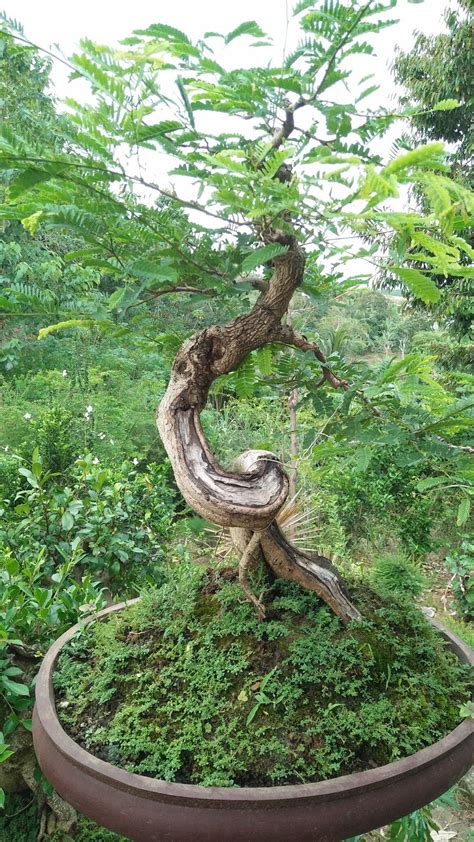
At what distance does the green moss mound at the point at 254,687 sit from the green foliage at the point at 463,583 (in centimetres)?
196

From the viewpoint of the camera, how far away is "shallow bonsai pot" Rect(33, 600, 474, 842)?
2.38ft

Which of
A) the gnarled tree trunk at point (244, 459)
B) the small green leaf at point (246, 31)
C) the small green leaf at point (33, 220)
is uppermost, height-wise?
the small green leaf at point (246, 31)

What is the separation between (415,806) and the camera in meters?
0.79

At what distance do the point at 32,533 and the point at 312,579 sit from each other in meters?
1.18

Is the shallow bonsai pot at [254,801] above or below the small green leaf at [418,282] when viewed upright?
below

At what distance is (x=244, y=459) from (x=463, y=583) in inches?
95.9

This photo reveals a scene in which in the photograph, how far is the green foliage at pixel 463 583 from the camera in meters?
2.85

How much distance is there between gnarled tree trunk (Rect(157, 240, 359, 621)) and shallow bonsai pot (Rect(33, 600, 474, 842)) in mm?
293

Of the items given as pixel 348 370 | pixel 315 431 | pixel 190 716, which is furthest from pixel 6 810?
pixel 348 370

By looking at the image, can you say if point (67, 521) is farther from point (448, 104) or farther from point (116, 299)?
point (448, 104)

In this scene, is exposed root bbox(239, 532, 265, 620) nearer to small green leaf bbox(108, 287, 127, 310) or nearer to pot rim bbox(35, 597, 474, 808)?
pot rim bbox(35, 597, 474, 808)

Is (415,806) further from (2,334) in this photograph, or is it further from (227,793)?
(2,334)

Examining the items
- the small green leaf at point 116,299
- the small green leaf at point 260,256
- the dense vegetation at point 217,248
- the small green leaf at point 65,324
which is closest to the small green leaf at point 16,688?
the dense vegetation at point 217,248

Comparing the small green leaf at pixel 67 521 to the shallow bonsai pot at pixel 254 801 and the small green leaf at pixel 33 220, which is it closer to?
the shallow bonsai pot at pixel 254 801
